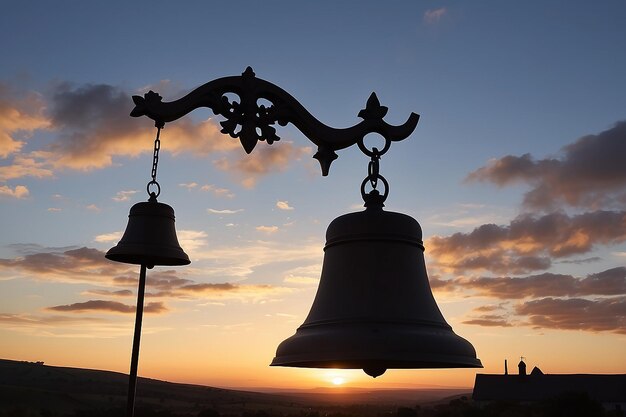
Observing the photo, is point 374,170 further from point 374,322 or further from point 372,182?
point 374,322

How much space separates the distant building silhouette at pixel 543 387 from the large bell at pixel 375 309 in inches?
3536

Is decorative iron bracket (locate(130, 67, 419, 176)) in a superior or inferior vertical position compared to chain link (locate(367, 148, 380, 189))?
superior

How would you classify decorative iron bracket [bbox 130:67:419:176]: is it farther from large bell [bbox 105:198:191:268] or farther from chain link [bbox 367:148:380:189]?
large bell [bbox 105:198:191:268]

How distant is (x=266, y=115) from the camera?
397 centimetres

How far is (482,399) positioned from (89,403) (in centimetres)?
5364

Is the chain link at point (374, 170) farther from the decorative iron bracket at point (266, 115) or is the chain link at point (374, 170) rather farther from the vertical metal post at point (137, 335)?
the vertical metal post at point (137, 335)

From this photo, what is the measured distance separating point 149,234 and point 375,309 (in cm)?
326

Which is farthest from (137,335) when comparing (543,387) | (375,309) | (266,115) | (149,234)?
(543,387)

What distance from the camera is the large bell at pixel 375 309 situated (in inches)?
128

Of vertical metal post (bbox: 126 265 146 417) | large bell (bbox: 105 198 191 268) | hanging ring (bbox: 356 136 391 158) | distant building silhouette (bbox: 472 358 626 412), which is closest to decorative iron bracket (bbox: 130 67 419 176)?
hanging ring (bbox: 356 136 391 158)

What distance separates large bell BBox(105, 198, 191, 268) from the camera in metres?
6.09

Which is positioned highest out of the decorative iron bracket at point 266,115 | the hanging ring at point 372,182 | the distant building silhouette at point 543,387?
the decorative iron bracket at point 266,115

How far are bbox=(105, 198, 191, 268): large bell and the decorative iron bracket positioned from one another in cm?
246

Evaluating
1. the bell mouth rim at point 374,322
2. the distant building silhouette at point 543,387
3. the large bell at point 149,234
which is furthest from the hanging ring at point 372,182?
the distant building silhouette at point 543,387
